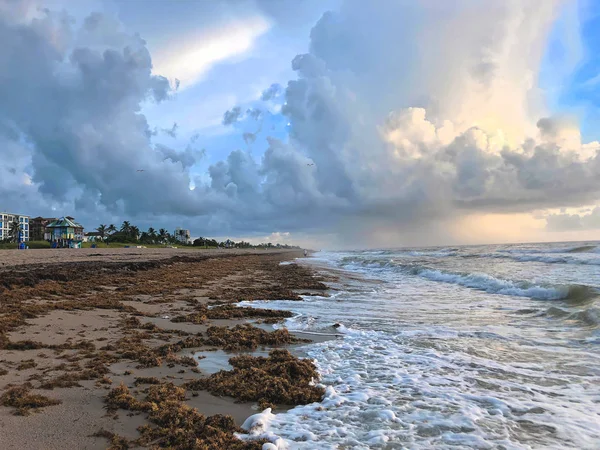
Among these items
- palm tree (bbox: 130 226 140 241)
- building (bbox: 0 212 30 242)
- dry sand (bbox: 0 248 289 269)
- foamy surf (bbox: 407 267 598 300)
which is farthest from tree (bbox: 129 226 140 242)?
foamy surf (bbox: 407 267 598 300)

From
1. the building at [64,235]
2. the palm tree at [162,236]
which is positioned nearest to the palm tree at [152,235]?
the palm tree at [162,236]

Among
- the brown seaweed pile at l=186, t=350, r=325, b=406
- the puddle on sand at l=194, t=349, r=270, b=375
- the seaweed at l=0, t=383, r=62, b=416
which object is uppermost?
the seaweed at l=0, t=383, r=62, b=416

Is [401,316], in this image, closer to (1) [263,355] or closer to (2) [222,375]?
(1) [263,355]

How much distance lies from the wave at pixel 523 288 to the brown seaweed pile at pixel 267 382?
13.2m

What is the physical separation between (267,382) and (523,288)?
16209 millimetres

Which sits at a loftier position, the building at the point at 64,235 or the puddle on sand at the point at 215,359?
the building at the point at 64,235

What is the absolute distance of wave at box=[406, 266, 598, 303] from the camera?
15.0m

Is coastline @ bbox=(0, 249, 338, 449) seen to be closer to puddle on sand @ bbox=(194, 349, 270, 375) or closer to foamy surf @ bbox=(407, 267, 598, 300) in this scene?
puddle on sand @ bbox=(194, 349, 270, 375)

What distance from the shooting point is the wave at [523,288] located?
49.4 ft

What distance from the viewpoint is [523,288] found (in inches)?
687

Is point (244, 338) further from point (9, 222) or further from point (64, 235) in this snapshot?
point (9, 222)

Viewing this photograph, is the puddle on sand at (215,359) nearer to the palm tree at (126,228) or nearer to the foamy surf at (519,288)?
the foamy surf at (519,288)

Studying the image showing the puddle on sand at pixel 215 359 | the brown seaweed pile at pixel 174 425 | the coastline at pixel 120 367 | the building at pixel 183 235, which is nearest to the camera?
the brown seaweed pile at pixel 174 425

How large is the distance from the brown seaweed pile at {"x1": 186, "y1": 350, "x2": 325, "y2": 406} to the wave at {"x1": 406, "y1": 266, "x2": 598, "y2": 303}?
13.2 m
